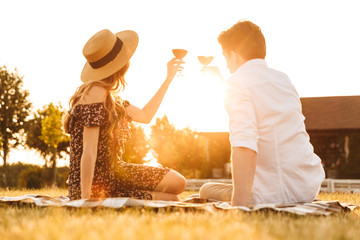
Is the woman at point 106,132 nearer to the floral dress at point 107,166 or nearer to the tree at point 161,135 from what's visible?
the floral dress at point 107,166

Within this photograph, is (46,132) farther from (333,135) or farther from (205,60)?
(205,60)

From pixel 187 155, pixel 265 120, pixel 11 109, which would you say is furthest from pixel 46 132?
pixel 265 120

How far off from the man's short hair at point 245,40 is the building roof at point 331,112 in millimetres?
22925

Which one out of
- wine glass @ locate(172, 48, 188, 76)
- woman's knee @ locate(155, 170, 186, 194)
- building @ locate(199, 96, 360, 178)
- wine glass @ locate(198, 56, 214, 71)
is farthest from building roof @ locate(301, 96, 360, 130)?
woman's knee @ locate(155, 170, 186, 194)

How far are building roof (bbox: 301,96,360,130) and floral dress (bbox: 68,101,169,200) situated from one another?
22.5 metres

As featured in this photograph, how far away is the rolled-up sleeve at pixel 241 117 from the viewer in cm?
364

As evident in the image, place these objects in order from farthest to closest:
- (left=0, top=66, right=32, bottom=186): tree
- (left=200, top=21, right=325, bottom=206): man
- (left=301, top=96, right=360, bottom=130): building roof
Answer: (left=0, top=66, right=32, bottom=186): tree → (left=301, top=96, right=360, bottom=130): building roof → (left=200, top=21, right=325, bottom=206): man

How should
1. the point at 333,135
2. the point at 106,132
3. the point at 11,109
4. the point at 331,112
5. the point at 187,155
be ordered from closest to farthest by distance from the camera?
the point at 106,132, the point at 333,135, the point at 331,112, the point at 11,109, the point at 187,155

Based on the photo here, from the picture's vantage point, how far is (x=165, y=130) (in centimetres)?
5747

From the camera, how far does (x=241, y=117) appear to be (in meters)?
3.75

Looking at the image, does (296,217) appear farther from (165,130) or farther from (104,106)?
(165,130)

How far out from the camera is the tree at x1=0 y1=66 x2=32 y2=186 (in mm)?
35094

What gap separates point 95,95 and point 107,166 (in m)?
0.77

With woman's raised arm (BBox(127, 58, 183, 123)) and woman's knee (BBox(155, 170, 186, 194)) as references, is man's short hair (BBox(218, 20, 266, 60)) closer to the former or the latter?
woman's raised arm (BBox(127, 58, 183, 123))
